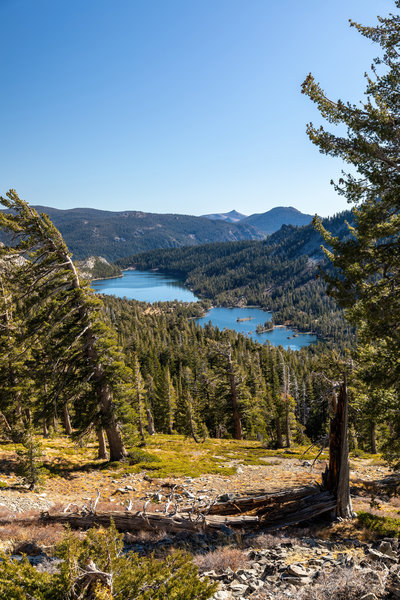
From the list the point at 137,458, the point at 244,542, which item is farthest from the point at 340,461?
the point at 137,458

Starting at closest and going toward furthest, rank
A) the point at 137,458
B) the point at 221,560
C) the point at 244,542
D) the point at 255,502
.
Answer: the point at 221,560
the point at 244,542
the point at 255,502
the point at 137,458

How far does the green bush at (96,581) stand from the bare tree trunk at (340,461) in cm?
757

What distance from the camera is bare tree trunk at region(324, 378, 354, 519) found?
1070 cm

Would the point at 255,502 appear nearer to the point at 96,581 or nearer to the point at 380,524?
the point at 380,524

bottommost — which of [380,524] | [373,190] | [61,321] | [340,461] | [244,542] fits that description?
[380,524]

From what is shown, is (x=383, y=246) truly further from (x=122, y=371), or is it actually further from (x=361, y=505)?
(x=122, y=371)

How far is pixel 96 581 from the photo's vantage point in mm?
4680

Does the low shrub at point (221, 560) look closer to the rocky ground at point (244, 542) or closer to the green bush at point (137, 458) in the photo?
the rocky ground at point (244, 542)

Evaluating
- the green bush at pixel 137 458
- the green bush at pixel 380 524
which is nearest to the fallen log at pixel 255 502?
the green bush at pixel 380 524

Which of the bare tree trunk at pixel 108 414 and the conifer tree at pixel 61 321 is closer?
the conifer tree at pixel 61 321

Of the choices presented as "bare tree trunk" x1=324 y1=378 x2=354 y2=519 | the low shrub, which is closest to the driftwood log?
"bare tree trunk" x1=324 y1=378 x2=354 y2=519

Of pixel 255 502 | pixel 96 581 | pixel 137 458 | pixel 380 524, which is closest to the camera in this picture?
pixel 96 581

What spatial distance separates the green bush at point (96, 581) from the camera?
429 centimetres

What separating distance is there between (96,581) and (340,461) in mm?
8809
